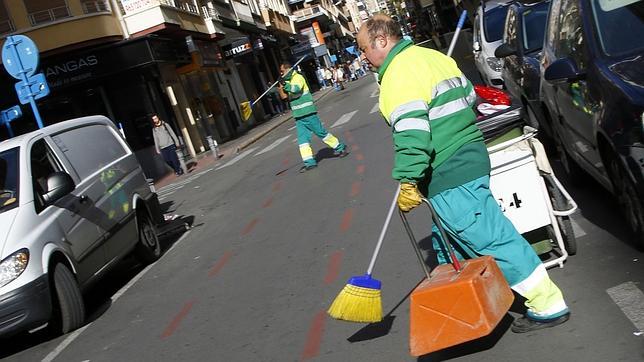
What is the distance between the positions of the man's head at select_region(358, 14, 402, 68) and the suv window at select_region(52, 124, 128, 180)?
5.08m

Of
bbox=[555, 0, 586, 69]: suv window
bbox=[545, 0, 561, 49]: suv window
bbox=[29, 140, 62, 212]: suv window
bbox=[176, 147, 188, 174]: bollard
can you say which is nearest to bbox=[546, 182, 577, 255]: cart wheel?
bbox=[555, 0, 586, 69]: suv window

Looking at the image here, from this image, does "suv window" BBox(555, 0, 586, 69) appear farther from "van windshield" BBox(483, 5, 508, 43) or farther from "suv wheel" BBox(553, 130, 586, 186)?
"van windshield" BBox(483, 5, 508, 43)

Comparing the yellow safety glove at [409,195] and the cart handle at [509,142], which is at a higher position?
the yellow safety glove at [409,195]

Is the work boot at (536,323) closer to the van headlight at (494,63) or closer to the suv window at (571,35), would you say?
the suv window at (571,35)

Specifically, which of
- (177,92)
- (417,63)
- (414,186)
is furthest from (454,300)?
(177,92)

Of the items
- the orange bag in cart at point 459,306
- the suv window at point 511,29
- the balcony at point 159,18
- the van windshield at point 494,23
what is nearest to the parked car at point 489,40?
the van windshield at point 494,23

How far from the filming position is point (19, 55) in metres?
13.6

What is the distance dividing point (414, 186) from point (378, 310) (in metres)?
0.87

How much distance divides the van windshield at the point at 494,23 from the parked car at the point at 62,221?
6.75 metres

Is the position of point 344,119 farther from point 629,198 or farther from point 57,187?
point 629,198

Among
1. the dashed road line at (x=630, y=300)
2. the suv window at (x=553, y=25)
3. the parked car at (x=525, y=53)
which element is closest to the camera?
the dashed road line at (x=630, y=300)

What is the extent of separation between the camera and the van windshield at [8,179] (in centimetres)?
761

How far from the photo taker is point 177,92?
3086 centimetres

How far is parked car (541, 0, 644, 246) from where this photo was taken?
15.9 feet
